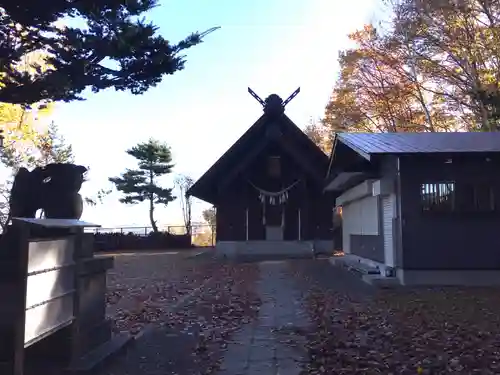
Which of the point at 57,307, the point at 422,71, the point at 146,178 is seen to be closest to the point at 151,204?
the point at 146,178

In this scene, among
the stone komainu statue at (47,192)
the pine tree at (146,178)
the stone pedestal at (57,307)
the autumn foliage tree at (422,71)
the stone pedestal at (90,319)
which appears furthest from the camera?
the pine tree at (146,178)

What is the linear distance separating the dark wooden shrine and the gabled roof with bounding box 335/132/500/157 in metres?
8.17

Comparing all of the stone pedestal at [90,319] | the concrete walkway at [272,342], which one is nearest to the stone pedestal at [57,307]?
the stone pedestal at [90,319]

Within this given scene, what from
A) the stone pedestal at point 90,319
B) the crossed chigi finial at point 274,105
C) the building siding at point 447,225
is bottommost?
the stone pedestal at point 90,319

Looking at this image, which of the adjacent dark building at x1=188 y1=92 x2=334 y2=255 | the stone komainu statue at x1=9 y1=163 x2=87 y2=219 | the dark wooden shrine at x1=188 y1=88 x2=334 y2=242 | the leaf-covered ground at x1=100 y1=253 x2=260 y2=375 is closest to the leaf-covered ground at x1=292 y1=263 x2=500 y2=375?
the leaf-covered ground at x1=100 y1=253 x2=260 y2=375

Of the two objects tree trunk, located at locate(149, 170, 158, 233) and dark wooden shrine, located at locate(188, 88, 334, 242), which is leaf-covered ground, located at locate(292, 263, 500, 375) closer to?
dark wooden shrine, located at locate(188, 88, 334, 242)

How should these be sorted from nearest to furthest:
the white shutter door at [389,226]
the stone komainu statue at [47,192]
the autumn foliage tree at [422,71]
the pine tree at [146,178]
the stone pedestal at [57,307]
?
1. the stone pedestal at [57,307]
2. the stone komainu statue at [47,192]
3. the white shutter door at [389,226]
4. the autumn foliage tree at [422,71]
5. the pine tree at [146,178]

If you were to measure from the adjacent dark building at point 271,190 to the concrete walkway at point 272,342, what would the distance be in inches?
491

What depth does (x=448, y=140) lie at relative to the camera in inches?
→ 535

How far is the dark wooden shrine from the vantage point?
2352cm

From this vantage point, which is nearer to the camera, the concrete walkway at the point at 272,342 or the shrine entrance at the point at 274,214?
the concrete walkway at the point at 272,342

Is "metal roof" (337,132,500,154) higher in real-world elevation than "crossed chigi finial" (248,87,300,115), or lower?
lower

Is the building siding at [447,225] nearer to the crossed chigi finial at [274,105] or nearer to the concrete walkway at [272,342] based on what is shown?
the concrete walkway at [272,342]

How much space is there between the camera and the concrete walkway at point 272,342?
567 centimetres
